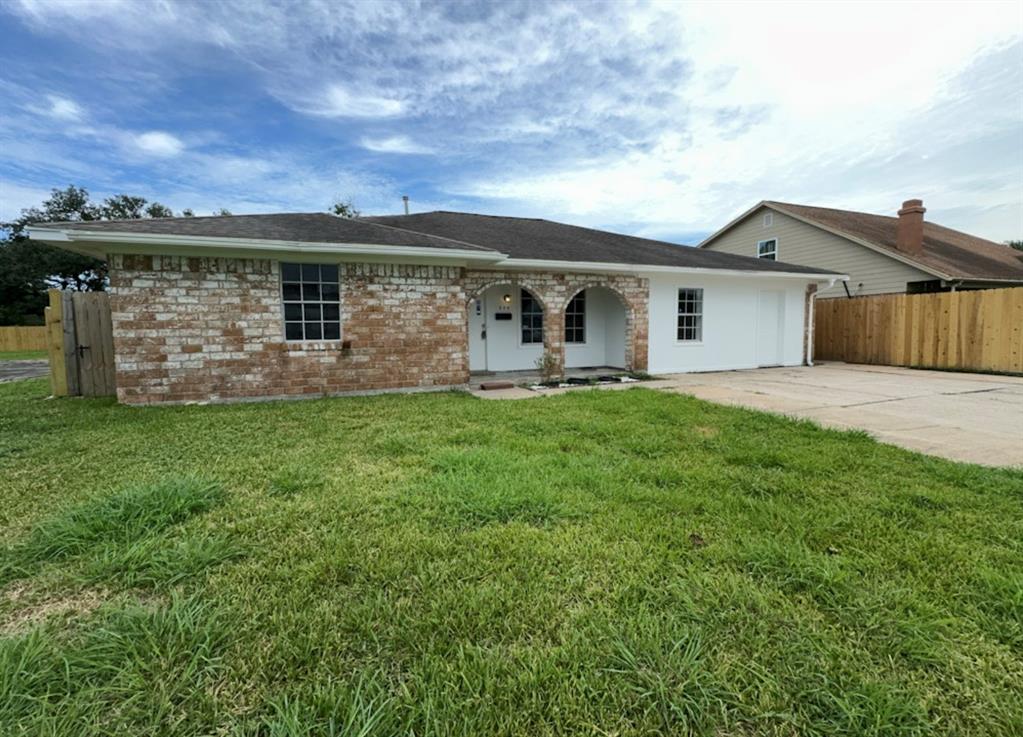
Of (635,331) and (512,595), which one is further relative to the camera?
(635,331)

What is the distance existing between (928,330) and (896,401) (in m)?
7.28

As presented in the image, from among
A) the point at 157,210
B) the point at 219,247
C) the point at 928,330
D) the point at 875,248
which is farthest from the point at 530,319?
the point at 157,210

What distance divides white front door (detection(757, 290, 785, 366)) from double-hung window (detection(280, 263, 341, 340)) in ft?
36.5

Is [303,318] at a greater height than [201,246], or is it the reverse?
[201,246]

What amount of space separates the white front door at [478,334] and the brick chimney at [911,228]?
46.4ft

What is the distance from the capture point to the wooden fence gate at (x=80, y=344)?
7.50 metres

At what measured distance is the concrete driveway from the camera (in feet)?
15.4

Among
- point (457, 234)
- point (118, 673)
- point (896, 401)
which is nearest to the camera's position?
point (118, 673)

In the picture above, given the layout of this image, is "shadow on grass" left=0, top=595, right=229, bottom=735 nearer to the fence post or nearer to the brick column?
the fence post

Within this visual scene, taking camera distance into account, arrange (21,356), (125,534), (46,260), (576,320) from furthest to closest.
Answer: (46,260) → (21,356) → (576,320) → (125,534)

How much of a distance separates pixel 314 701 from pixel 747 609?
1.78 meters

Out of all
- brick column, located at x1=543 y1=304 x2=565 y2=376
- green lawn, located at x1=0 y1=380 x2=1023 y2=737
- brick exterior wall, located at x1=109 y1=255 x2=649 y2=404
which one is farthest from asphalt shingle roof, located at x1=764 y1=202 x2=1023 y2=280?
green lawn, located at x1=0 y1=380 x2=1023 y2=737

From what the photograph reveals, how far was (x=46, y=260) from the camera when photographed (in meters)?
29.1

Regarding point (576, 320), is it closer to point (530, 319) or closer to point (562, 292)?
point (530, 319)
